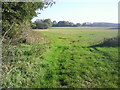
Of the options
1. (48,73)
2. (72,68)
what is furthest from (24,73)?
(72,68)

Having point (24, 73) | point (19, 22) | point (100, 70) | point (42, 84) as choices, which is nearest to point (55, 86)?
point (42, 84)

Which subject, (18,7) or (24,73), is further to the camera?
(18,7)

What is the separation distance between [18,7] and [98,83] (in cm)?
695

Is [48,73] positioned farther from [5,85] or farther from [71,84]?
[5,85]

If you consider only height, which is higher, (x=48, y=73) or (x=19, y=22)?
(x=19, y=22)

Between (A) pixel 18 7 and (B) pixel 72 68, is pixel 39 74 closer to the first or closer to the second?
(B) pixel 72 68

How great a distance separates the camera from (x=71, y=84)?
17.6 ft

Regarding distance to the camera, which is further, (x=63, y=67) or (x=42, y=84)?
(x=63, y=67)

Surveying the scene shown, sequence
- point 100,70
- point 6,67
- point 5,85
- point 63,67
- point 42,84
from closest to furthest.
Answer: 1. point 5,85
2. point 6,67
3. point 42,84
4. point 100,70
5. point 63,67

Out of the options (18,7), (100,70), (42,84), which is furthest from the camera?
(18,7)

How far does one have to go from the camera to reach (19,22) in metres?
9.06

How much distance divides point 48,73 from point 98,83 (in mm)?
2437

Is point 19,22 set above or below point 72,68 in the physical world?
above

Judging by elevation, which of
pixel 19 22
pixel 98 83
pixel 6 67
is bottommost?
pixel 98 83
